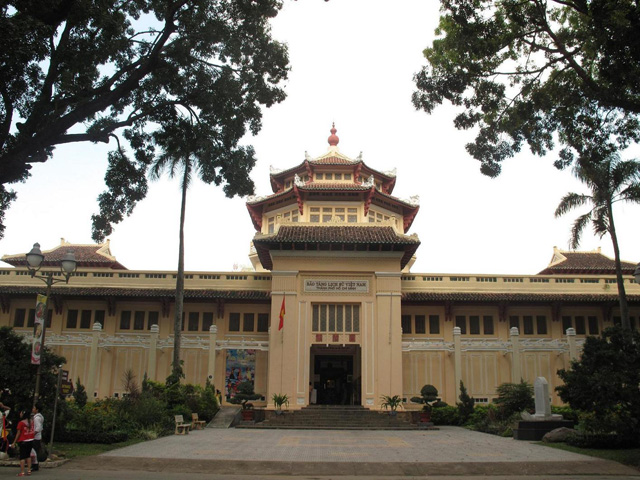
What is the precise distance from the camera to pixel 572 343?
1209 inches

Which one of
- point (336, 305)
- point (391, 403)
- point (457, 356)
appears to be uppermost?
point (336, 305)

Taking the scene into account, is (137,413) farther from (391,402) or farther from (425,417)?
(425,417)

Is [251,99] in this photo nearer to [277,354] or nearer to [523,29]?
[523,29]

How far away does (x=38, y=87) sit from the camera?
1257 centimetres

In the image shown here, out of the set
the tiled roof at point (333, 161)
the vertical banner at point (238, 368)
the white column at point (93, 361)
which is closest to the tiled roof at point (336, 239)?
the vertical banner at point (238, 368)

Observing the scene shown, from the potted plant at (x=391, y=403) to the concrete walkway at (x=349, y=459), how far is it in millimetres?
7210

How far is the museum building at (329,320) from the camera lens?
2914 cm

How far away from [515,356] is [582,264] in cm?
1449

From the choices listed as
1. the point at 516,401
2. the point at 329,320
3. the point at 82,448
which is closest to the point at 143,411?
the point at 82,448

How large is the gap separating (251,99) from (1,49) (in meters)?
6.26

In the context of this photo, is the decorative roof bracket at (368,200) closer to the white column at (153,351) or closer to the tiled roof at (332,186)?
the tiled roof at (332,186)

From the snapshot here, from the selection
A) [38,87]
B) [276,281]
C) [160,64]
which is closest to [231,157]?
[160,64]

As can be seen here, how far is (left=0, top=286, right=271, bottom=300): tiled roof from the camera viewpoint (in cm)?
3194

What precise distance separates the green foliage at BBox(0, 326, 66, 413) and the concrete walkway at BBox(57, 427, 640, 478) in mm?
2210
